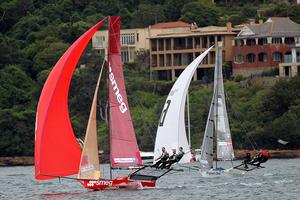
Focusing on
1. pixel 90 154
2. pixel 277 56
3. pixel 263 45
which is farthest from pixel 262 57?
pixel 90 154

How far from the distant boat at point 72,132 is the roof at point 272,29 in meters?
60.6

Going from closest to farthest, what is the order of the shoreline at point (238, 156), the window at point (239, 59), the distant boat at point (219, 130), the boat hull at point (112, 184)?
the boat hull at point (112, 184)
the distant boat at point (219, 130)
the shoreline at point (238, 156)
the window at point (239, 59)

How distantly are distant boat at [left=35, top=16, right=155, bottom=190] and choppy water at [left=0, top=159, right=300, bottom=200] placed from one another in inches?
50.0

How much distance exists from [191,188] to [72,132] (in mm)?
9555

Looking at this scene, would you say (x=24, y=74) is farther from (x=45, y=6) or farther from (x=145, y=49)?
(x=45, y=6)

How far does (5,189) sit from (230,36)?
5483 centimetres

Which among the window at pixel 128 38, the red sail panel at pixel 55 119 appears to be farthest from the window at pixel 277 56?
the red sail panel at pixel 55 119

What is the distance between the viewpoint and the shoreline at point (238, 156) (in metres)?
94.9

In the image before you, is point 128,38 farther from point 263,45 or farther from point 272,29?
point 272,29

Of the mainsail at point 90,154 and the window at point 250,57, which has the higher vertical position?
the window at point 250,57

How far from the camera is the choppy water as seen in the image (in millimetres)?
57688

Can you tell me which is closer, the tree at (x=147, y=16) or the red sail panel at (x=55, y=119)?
the red sail panel at (x=55, y=119)

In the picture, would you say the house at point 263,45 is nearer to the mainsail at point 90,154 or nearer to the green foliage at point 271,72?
the green foliage at point 271,72

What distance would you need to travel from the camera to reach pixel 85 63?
114500 millimetres
